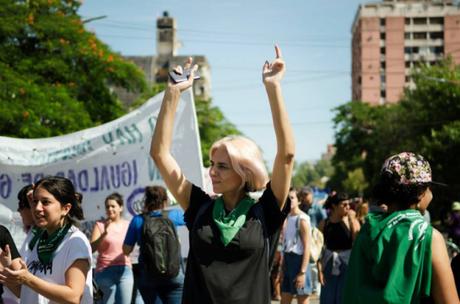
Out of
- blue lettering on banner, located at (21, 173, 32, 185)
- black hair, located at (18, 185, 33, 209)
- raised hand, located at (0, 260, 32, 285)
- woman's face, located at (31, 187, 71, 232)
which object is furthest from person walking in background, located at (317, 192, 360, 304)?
raised hand, located at (0, 260, 32, 285)

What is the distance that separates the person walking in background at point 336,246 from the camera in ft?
25.3

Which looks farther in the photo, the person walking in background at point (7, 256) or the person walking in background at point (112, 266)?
the person walking in background at point (112, 266)

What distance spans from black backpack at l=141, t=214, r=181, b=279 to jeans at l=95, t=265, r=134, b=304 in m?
1.12

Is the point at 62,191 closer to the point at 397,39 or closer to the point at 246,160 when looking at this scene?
the point at 246,160

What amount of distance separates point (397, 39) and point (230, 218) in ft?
363

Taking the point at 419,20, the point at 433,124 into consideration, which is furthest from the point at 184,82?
the point at 419,20

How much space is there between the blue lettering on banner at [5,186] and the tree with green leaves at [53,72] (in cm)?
1099

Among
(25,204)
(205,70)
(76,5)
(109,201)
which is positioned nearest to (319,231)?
(109,201)

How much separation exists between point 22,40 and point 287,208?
837 inches

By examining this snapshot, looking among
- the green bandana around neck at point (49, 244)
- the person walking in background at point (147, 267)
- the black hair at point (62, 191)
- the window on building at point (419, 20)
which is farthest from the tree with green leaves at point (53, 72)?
the window on building at point (419, 20)

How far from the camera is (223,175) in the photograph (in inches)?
135

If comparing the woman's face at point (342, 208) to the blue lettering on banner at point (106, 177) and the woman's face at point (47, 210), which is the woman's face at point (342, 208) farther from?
the woman's face at point (47, 210)

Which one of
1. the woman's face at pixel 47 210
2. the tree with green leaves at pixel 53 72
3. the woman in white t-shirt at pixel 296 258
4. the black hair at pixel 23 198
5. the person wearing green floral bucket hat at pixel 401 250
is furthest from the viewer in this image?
the tree with green leaves at pixel 53 72

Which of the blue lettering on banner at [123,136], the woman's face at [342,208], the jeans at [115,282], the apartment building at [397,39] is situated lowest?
the jeans at [115,282]
